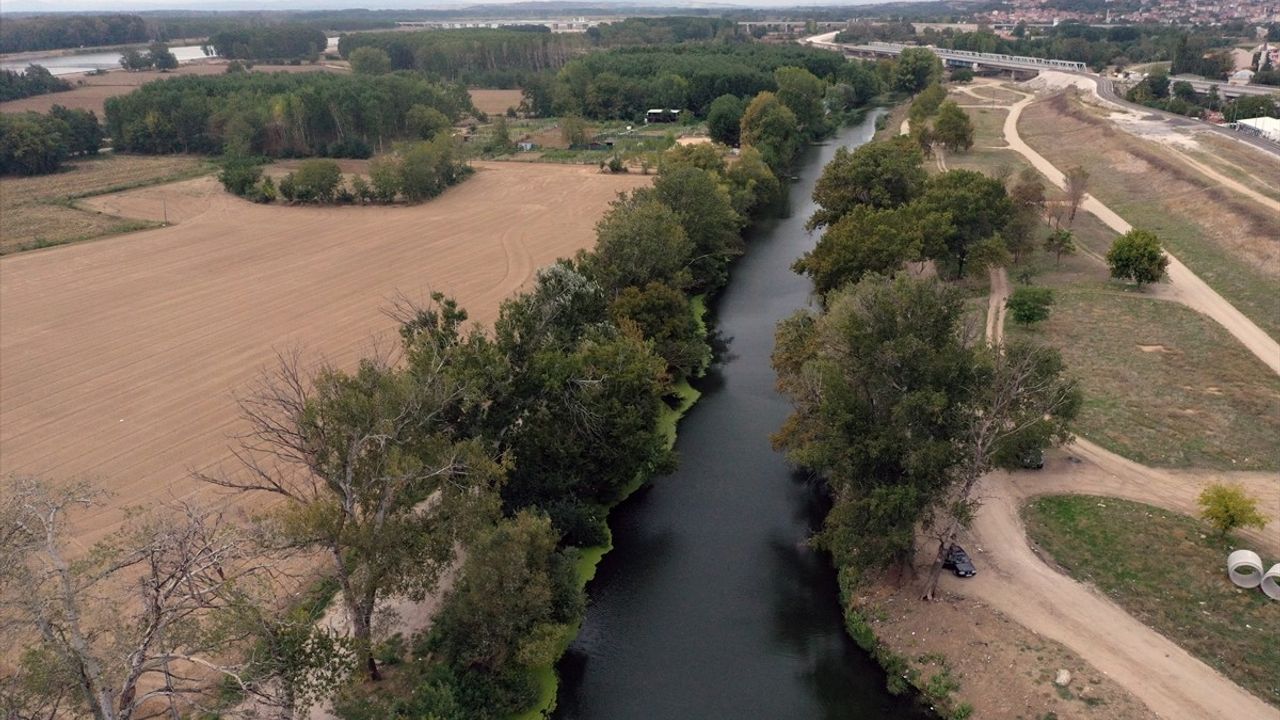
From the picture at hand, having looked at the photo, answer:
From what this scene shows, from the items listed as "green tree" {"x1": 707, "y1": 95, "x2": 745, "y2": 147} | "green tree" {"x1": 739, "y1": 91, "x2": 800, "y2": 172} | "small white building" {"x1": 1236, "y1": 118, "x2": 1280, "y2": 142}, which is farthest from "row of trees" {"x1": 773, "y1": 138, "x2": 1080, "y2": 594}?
"small white building" {"x1": 1236, "y1": 118, "x2": 1280, "y2": 142}

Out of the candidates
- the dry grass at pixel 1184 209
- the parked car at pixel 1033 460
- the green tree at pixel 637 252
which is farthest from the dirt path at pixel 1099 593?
the green tree at pixel 637 252

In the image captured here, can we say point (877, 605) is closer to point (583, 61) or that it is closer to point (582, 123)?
point (582, 123)

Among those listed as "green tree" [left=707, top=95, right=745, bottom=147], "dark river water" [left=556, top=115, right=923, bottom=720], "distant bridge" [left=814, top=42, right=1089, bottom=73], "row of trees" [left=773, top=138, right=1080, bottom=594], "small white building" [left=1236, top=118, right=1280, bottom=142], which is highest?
"distant bridge" [left=814, top=42, right=1089, bottom=73]

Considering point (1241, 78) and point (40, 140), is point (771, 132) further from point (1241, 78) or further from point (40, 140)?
point (40, 140)

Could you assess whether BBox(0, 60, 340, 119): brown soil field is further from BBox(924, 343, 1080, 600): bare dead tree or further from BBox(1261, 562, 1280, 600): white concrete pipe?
BBox(1261, 562, 1280, 600): white concrete pipe

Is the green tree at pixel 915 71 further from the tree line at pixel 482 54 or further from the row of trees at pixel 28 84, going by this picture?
the row of trees at pixel 28 84

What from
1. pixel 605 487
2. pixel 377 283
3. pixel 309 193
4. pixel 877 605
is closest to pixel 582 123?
pixel 309 193
